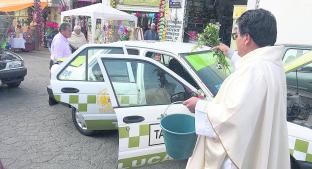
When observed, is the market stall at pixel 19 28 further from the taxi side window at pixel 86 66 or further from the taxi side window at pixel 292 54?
the taxi side window at pixel 292 54

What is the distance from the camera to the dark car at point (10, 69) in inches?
306

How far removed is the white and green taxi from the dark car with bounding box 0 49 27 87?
3.15 metres

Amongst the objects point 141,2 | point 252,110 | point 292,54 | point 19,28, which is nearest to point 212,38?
point 292,54

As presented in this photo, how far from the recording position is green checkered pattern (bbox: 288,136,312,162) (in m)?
3.16

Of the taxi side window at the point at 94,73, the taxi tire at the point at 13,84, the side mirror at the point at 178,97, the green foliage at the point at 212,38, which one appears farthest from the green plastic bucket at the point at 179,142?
the taxi tire at the point at 13,84

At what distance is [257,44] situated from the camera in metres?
2.05

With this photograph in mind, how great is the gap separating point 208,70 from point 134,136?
4.04 feet

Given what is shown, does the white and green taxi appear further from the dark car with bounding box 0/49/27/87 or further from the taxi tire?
the taxi tire

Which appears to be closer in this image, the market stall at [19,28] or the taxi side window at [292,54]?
the taxi side window at [292,54]

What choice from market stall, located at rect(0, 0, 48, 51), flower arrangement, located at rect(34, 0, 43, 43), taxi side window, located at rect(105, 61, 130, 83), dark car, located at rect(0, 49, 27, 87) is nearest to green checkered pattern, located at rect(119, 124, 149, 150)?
taxi side window, located at rect(105, 61, 130, 83)

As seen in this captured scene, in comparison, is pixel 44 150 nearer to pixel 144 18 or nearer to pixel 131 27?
pixel 131 27

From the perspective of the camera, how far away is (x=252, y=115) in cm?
193

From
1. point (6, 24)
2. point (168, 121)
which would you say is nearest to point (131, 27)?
point (6, 24)

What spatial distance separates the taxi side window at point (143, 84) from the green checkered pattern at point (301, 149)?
3.94 ft
